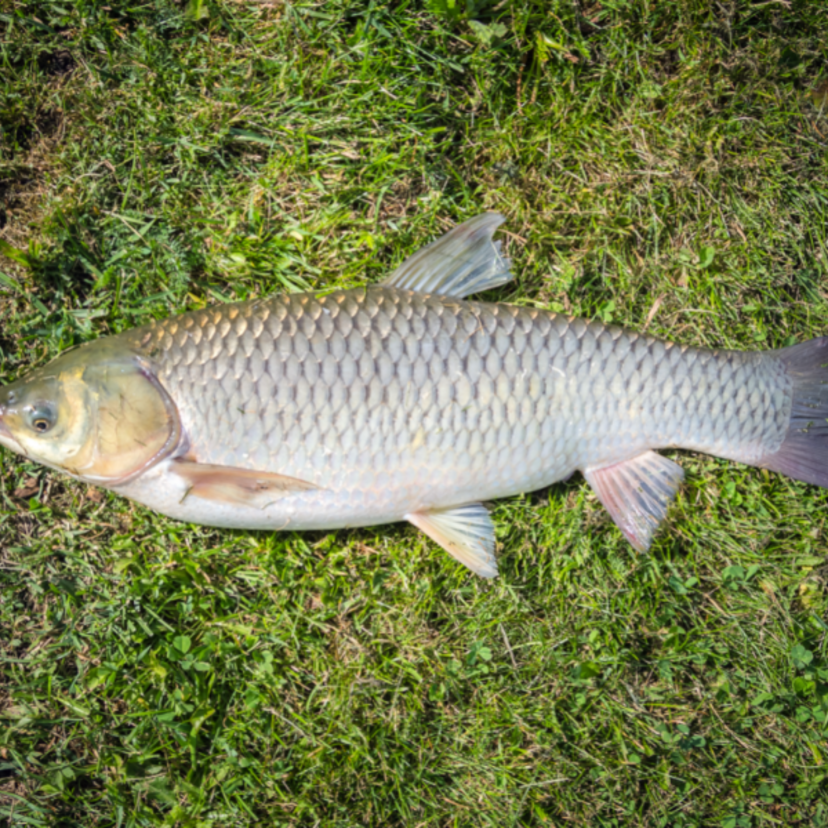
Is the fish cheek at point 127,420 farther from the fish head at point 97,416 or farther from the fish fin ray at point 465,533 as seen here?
the fish fin ray at point 465,533

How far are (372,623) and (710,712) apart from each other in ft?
4.07

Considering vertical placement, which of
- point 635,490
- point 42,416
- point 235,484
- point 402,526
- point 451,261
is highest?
point 451,261

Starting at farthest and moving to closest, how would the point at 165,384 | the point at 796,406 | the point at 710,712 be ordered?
the point at 710,712, the point at 796,406, the point at 165,384

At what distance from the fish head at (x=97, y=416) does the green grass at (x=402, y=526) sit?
13.5 inches

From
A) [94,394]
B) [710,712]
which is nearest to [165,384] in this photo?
[94,394]

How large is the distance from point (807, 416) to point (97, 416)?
225 cm

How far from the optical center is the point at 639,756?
2.25 meters

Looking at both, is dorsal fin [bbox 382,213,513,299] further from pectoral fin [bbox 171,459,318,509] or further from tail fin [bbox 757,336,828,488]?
tail fin [bbox 757,336,828,488]

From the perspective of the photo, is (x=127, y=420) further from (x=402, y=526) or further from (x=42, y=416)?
(x=402, y=526)

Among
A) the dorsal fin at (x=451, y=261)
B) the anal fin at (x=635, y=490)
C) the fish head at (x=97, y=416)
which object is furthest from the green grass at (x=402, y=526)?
the fish head at (x=97, y=416)

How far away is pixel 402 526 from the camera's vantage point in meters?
2.25

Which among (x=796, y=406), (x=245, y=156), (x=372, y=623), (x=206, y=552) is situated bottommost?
(x=372, y=623)

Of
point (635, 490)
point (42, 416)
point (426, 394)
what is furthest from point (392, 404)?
point (42, 416)

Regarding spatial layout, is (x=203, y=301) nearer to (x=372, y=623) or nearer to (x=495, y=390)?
(x=495, y=390)
